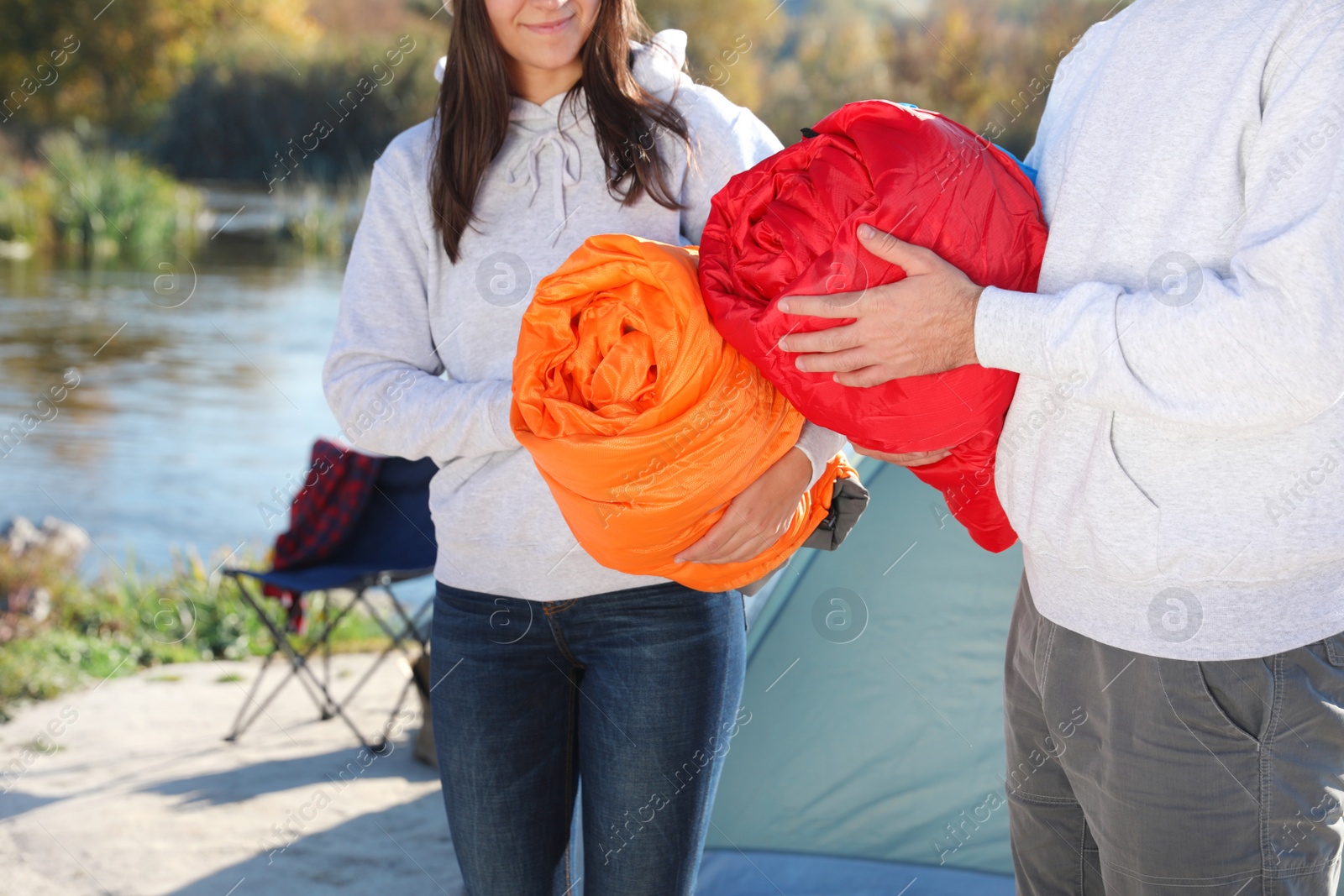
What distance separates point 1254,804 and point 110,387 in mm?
9669

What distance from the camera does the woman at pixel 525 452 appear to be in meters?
1.24

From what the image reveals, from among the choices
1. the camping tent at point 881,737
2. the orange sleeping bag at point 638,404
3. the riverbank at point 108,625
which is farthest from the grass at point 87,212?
the orange sleeping bag at point 638,404

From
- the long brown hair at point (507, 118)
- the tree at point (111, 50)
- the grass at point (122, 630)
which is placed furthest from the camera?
the tree at point (111, 50)

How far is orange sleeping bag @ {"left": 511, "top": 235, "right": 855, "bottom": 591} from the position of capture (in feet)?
3.43

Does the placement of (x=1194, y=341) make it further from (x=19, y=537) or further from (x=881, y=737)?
(x=19, y=537)

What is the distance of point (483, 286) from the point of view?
135cm

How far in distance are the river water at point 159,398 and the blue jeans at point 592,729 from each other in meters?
2.80

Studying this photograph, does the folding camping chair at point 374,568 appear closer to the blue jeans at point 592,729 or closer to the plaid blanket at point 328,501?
the plaid blanket at point 328,501

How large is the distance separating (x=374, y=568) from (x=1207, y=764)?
2.55 meters

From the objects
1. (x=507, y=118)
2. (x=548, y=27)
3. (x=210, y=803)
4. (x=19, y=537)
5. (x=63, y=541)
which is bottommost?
(x=63, y=541)

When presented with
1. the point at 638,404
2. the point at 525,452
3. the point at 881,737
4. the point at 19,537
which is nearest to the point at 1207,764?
the point at 638,404

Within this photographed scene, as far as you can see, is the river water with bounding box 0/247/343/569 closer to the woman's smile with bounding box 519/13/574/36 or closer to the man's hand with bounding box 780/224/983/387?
the woman's smile with bounding box 519/13/574/36

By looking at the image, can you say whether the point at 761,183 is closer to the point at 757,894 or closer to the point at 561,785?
the point at 561,785

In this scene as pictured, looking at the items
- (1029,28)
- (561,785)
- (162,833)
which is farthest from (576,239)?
(1029,28)
